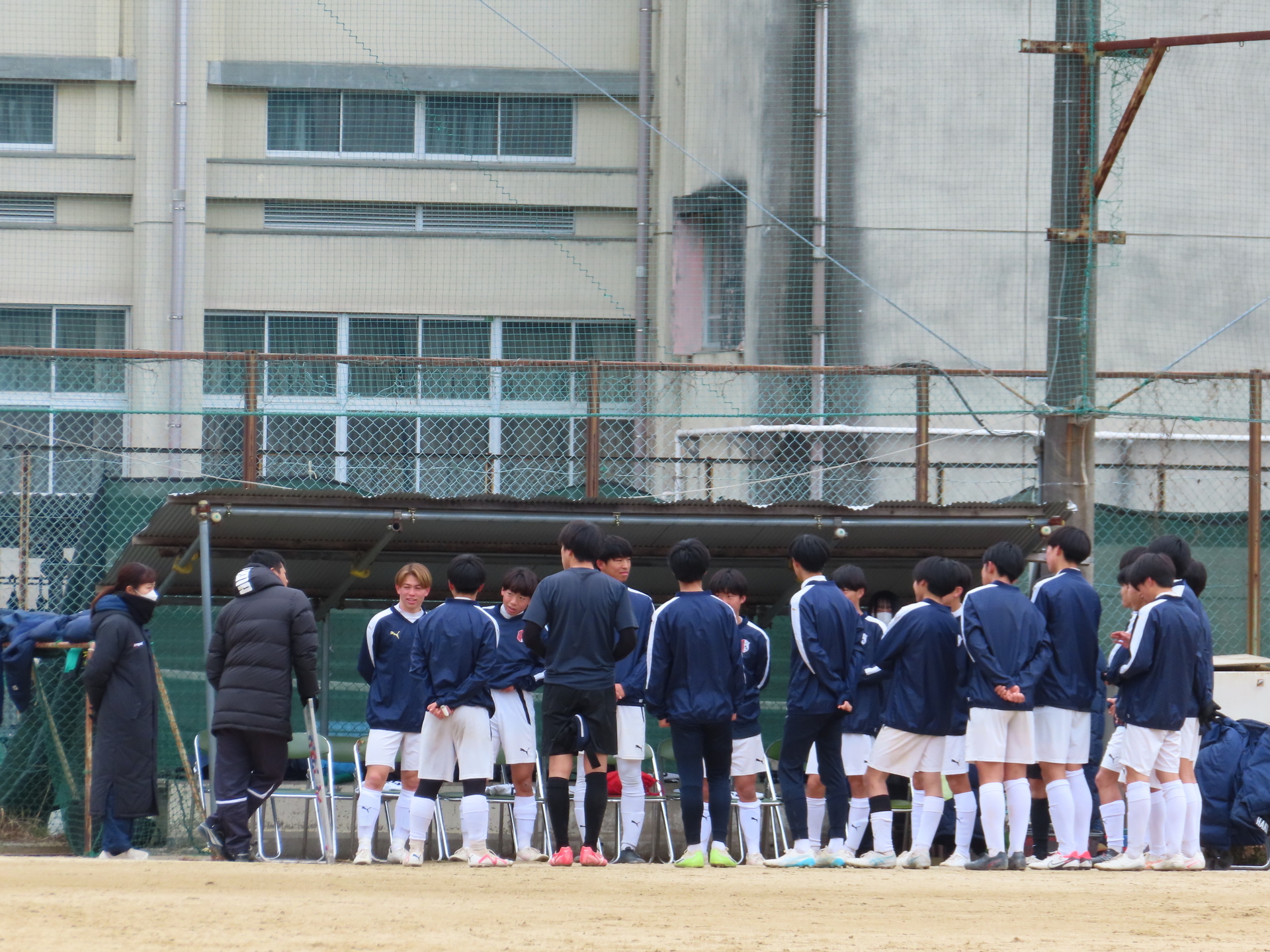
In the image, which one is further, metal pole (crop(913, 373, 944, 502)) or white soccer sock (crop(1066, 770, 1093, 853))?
metal pole (crop(913, 373, 944, 502))

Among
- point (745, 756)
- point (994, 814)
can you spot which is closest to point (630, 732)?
point (745, 756)

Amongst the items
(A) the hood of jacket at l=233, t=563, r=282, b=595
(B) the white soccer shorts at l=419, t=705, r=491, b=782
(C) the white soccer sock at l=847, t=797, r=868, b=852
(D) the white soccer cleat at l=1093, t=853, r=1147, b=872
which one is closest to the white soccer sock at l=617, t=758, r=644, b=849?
(B) the white soccer shorts at l=419, t=705, r=491, b=782

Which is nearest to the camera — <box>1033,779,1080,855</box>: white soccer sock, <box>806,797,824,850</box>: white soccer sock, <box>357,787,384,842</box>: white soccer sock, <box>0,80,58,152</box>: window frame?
<box>1033,779,1080,855</box>: white soccer sock

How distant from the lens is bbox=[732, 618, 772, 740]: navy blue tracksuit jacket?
27.2 ft

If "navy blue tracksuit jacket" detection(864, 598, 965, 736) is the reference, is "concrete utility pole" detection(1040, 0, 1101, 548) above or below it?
above

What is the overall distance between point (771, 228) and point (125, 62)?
868 centimetres

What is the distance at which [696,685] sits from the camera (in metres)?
7.70

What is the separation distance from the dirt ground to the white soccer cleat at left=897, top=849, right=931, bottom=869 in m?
0.26

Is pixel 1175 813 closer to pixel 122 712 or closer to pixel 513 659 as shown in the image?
pixel 513 659

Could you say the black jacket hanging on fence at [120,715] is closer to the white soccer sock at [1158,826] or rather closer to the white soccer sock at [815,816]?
the white soccer sock at [815,816]

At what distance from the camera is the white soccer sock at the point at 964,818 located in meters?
8.00

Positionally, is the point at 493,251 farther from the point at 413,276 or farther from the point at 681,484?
the point at 681,484

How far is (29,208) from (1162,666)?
56.6 ft

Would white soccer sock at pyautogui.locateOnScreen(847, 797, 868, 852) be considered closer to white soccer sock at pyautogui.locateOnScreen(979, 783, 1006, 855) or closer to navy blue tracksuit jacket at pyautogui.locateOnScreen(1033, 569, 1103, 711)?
white soccer sock at pyautogui.locateOnScreen(979, 783, 1006, 855)
